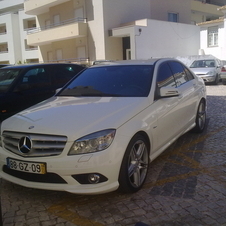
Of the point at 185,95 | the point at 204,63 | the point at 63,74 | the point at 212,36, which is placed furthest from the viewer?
the point at 212,36

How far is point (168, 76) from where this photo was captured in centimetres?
497

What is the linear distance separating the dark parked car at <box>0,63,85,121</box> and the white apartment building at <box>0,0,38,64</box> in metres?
30.7

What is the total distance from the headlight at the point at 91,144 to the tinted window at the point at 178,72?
2470mm

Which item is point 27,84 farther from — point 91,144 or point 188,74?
point 91,144

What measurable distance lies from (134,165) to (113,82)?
1.51 m

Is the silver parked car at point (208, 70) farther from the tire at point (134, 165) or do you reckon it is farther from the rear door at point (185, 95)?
the tire at point (134, 165)

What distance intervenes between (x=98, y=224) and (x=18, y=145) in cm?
130

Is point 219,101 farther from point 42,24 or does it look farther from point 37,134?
point 42,24

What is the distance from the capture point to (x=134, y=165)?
3650 millimetres

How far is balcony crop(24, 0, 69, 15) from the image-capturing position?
86.6 ft

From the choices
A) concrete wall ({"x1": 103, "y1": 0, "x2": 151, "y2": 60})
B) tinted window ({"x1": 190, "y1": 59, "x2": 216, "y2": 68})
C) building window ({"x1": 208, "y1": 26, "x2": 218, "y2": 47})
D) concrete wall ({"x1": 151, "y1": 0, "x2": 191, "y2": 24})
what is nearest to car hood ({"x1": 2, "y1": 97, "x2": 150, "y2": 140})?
tinted window ({"x1": 190, "y1": 59, "x2": 216, "y2": 68})

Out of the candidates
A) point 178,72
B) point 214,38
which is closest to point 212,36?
point 214,38

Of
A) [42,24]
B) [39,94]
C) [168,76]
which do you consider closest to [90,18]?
[42,24]

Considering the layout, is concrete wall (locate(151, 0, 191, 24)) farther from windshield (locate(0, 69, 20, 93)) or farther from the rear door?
the rear door
